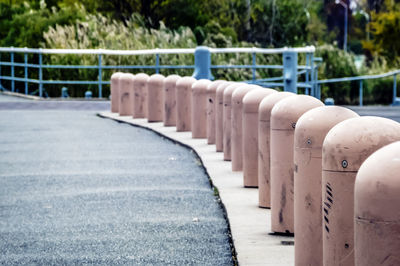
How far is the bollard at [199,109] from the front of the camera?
14.2m

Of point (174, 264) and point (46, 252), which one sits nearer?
point (174, 264)

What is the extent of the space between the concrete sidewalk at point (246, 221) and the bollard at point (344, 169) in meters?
1.20

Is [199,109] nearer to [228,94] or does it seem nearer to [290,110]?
[228,94]

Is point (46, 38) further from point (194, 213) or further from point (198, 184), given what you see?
point (194, 213)

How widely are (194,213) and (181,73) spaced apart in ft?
59.7

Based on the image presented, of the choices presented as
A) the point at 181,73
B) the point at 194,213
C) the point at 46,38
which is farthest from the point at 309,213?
the point at 46,38

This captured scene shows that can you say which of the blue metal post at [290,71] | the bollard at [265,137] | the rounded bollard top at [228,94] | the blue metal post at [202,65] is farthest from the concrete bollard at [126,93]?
the bollard at [265,137]

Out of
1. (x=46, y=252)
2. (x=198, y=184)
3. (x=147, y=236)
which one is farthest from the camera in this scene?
(x=198, y=184)

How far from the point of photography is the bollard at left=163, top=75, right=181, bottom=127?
1598cm

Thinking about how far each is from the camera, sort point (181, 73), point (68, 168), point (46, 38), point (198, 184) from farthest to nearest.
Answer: point (46, 38) < point (181, 73) < point (68, 168) < point (198, 184)

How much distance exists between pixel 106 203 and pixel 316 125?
363cm

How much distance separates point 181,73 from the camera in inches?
1040

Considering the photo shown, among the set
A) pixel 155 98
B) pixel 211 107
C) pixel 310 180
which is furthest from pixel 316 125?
pixel 155 98

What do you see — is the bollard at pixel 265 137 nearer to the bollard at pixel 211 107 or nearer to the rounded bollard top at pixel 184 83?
the bollard at pixel 211 107
